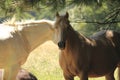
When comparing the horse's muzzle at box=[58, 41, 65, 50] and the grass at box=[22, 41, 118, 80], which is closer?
the horse's muzzle at box=[58, 41, 65, 50]

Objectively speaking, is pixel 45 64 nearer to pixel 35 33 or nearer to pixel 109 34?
pixel 109 34

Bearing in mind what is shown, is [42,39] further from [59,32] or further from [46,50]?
[46,50]

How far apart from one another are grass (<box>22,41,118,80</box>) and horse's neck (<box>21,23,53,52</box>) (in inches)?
113

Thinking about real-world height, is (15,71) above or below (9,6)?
below

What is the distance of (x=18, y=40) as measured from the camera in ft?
17.6

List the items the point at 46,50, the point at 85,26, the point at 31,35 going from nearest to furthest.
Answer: the point at 31,35 → the point at 46,50 → the point at 85,26

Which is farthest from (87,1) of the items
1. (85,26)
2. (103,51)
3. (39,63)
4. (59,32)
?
(85,26)

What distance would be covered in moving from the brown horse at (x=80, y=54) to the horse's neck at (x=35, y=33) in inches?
20.6

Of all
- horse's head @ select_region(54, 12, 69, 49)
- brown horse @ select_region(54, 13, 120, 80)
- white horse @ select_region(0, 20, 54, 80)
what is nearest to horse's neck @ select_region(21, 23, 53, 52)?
white horse @ select_region(0, 20, 54, 80)

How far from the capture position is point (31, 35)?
5.55 m

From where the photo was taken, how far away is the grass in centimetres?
880

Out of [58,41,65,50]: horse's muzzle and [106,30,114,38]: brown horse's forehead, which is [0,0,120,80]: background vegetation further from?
[58,41,65,50]: horse's muzzle

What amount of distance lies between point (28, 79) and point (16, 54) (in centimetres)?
72

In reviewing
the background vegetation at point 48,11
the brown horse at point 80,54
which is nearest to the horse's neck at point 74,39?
the brown horse at point 80,54
